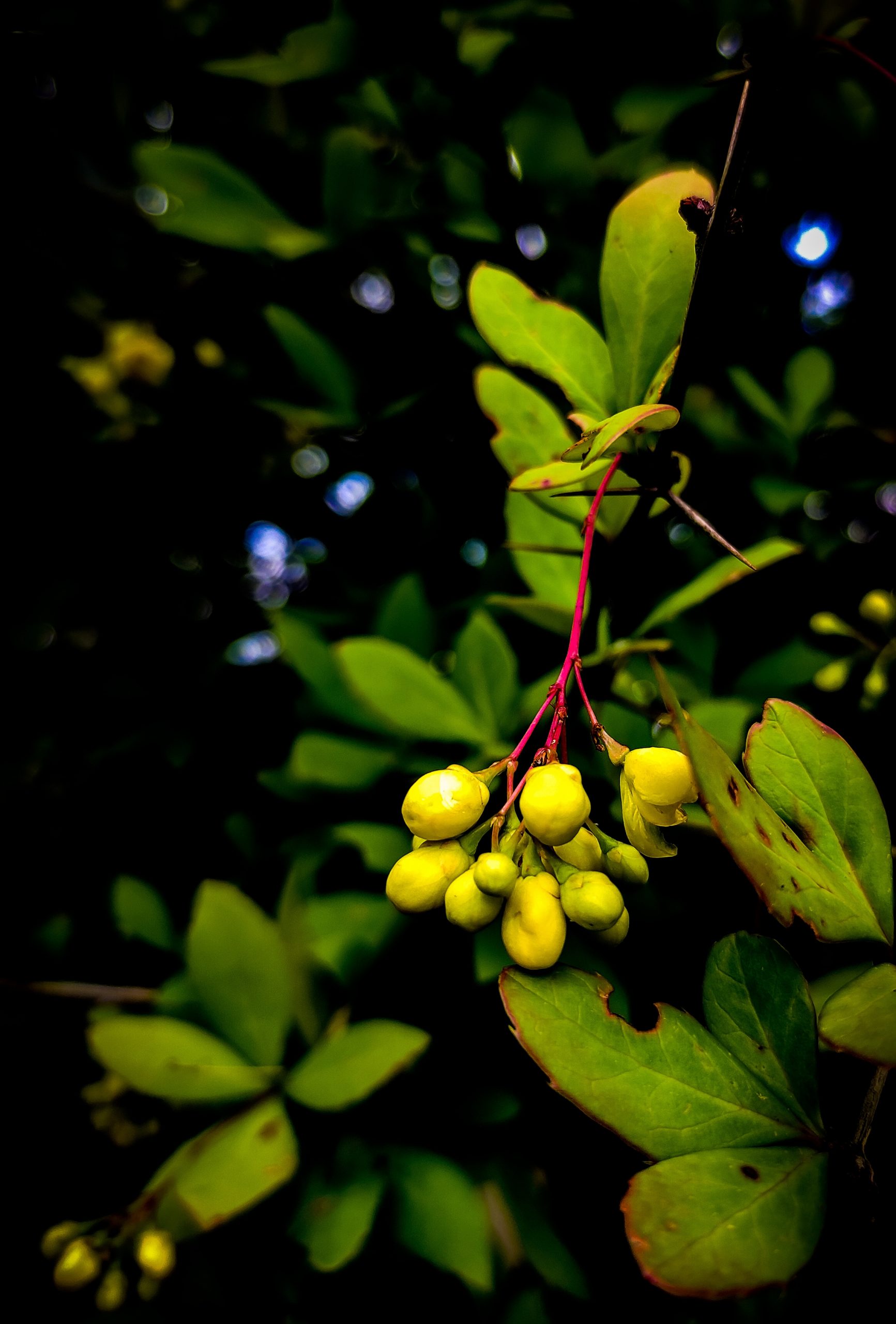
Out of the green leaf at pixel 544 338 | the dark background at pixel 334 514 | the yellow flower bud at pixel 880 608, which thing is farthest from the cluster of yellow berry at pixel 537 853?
the yellow flower bud at pixel 880 608

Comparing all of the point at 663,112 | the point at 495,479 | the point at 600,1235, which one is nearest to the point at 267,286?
the point at 495,479

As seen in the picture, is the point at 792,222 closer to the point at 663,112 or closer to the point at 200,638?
the point at 663,112

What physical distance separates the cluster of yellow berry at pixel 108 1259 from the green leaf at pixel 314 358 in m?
1.19

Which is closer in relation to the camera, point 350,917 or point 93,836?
point 350,917

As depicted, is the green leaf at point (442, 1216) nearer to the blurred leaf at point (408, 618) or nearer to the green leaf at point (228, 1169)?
the green leaf at point (228, 1169)

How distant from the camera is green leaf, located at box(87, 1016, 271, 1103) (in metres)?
0.84

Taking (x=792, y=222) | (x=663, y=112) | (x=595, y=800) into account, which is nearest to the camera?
(x=595, y=800)

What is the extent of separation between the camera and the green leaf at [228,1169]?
0.70 metres

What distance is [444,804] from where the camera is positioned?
54 cm

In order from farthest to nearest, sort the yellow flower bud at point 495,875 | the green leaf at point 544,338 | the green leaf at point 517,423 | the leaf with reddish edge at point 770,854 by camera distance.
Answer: the green leaf at point 517,423 → the green leaf at point 544,338 → the yellow flower bud at point 495,875 → the leaf with reddish edge at point 770,854

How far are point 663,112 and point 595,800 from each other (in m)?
0.93

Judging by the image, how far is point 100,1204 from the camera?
4.08 ft

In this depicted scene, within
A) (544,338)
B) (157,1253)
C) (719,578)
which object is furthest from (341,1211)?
(544,338)

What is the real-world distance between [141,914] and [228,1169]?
1.76 feet
